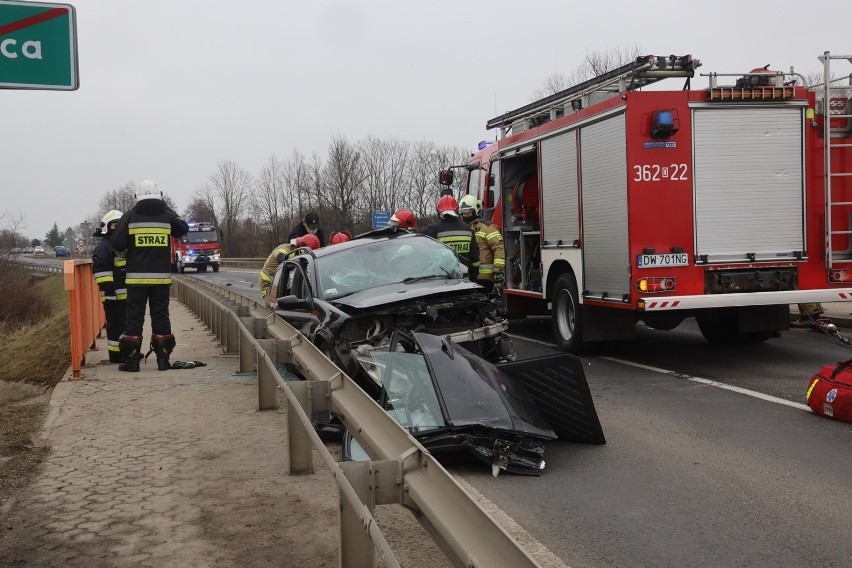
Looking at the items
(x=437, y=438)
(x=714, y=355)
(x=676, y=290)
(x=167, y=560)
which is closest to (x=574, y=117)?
(x=676, y=290)

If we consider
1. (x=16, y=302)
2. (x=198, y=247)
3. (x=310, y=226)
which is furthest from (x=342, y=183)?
(x=310, y=226)

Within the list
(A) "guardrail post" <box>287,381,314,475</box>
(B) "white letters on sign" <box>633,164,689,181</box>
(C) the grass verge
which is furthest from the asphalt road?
(C) the grass verge

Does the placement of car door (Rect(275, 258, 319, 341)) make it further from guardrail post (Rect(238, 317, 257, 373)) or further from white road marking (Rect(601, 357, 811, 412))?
white road marking (Rect(601, 357, 811, 412))

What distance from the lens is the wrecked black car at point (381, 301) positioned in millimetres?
6477

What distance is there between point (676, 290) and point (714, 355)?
1.71 metres

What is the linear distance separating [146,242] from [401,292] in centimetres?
356

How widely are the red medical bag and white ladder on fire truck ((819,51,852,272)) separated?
2.89 metres

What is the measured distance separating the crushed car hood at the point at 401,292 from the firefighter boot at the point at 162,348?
10.6 ft

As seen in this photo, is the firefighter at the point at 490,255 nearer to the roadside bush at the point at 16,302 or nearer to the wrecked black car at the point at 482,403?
the wrecked black car at the point at 482,403

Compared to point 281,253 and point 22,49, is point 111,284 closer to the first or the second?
point 281,253

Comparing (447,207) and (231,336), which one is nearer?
(447,207)

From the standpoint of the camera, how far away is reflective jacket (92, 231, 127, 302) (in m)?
10.1

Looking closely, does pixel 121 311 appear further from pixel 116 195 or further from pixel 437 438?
pixel 116 195

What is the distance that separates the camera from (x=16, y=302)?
89.2 feet
